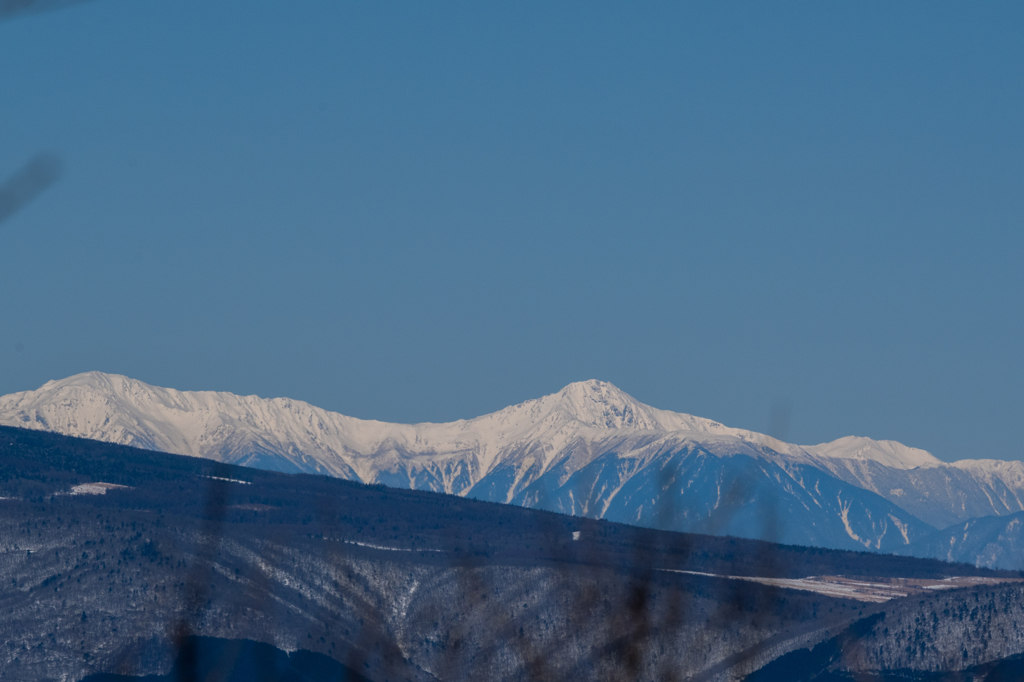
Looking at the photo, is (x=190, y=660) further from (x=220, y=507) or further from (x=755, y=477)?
(x=755, y=477)

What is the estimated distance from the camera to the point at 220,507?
23.0 metres

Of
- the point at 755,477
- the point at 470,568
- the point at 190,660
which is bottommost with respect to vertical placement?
the point at 190,660

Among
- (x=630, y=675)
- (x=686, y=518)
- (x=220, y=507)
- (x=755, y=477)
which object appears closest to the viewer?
(x=220, y=507)

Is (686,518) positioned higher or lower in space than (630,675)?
higher

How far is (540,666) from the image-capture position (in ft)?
92.3

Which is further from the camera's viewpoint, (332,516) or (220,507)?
(332,516)

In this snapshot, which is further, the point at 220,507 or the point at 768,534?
the point at 768,534

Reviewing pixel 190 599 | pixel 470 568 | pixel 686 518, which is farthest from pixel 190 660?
pixel 686 518

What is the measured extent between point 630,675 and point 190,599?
461 inches

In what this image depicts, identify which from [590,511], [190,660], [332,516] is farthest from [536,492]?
[190,660]

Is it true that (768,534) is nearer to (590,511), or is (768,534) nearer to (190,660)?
(590,511)

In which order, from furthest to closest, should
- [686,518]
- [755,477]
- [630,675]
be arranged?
[630,675]
[686,518]
[755,477]

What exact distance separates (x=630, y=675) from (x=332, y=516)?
28.0 feet

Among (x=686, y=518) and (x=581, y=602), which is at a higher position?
(x=686, y=518)
